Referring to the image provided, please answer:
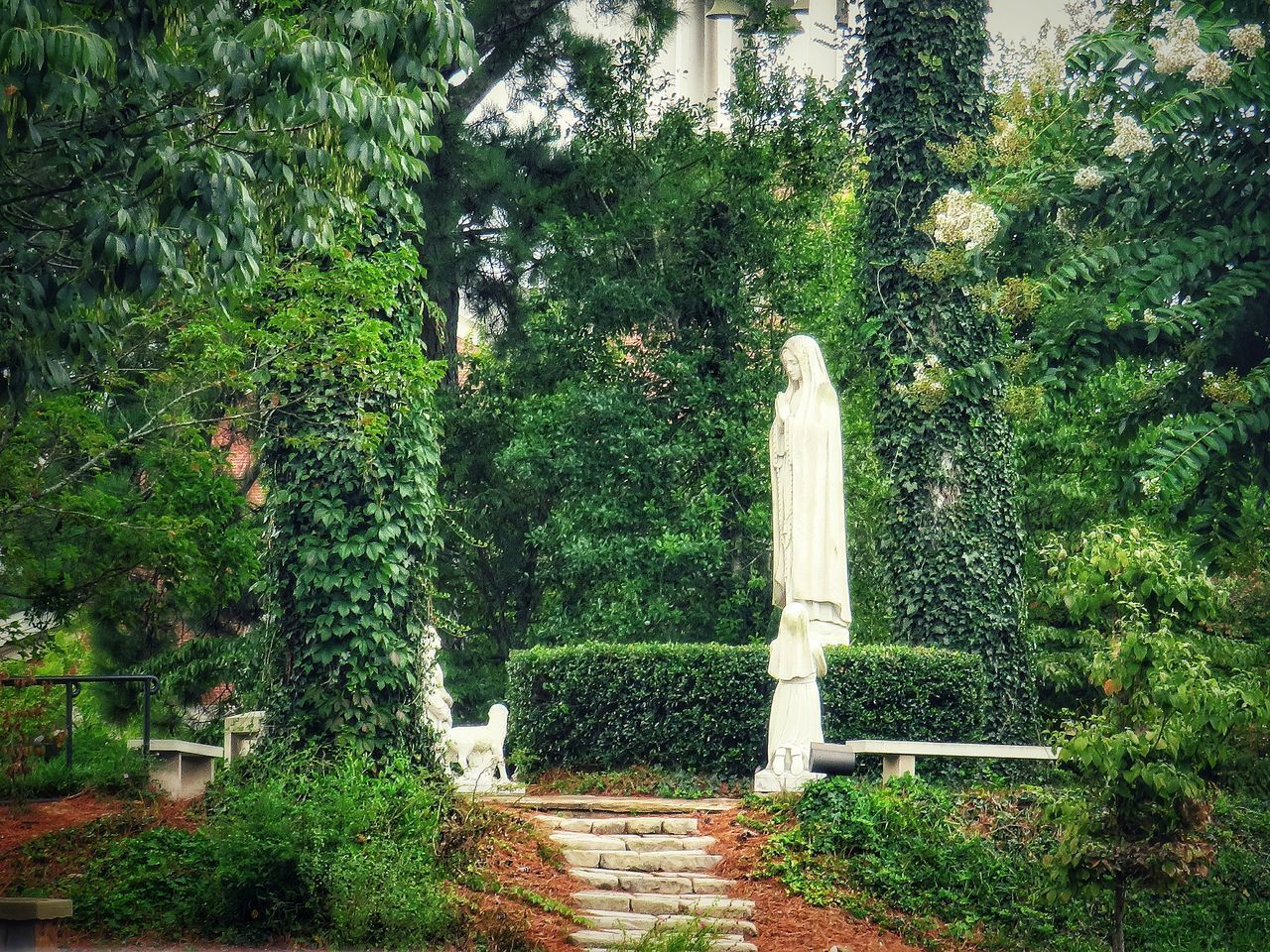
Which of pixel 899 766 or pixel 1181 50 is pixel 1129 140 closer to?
pixel 1181 50

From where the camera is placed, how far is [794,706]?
12.4m

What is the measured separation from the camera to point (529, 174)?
2094cm

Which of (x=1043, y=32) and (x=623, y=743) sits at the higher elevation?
(x=1043, y=32)

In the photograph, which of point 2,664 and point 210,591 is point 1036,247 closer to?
point 210,591

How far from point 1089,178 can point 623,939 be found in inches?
232

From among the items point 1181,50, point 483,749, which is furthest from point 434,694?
point 1181,50

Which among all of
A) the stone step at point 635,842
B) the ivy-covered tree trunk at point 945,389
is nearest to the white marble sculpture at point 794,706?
the stone step at point 635,842

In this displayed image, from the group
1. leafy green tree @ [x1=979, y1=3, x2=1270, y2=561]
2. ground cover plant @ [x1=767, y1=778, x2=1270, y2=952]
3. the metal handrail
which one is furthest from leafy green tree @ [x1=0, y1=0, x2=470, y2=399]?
ground cover plant @ [x1=767, y1=778, x2=1270, y2=952]

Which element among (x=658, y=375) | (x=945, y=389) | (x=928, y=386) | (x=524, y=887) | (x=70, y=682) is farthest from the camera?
(x=658, y=375)

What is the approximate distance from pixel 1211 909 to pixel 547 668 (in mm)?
6386

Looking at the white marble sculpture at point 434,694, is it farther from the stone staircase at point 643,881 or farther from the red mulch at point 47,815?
the red mulch at point 47,815

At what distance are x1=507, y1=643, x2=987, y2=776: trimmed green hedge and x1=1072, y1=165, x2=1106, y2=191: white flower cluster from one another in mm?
5272

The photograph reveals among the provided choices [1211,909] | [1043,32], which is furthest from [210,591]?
[1043,32]

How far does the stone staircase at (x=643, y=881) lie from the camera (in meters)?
9.87
